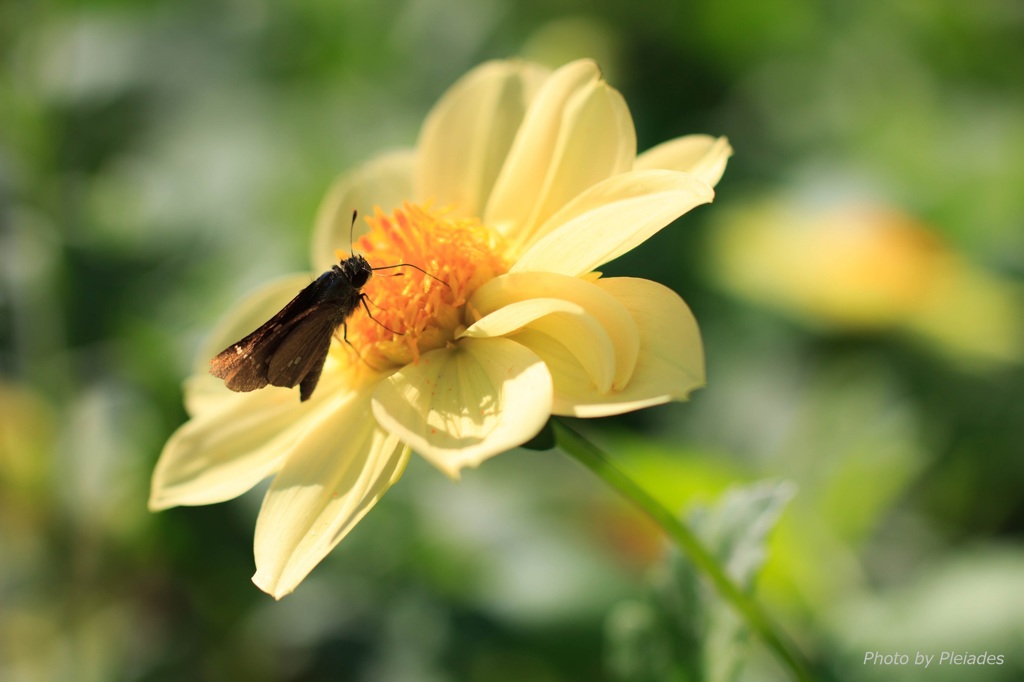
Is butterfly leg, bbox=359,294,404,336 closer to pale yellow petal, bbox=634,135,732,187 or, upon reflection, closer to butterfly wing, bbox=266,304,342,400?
butterfly wing, bbox=266,304,342,400

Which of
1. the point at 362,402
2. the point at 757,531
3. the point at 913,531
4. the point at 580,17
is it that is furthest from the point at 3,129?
the point at 913,531

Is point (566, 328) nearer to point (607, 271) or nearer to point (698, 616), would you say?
point (698, 616)

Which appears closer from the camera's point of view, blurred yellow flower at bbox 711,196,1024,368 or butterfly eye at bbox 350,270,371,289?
butterfly eye at bbox 350,270,371,289

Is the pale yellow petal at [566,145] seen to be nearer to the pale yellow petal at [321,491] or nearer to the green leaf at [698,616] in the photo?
the pale yellow petal at [321,491]

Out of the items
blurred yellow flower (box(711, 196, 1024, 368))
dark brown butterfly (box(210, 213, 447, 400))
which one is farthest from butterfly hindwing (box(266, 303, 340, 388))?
blurred yellow flower (box(711, 196, 1024, 368))

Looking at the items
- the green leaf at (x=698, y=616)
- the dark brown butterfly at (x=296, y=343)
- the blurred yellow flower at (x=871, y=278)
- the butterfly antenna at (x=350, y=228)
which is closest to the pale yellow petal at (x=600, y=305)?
the dark brown butterfly at (x=296, y=343)

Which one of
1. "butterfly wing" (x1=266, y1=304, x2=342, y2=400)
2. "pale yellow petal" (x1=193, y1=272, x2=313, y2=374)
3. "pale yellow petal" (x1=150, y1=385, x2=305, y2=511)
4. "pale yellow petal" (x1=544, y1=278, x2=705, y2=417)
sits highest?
"pale yellow petal" (x1=544, y1=278, x2=705, y2=417)

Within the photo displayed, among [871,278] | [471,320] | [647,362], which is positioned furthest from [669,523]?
[871,278]
